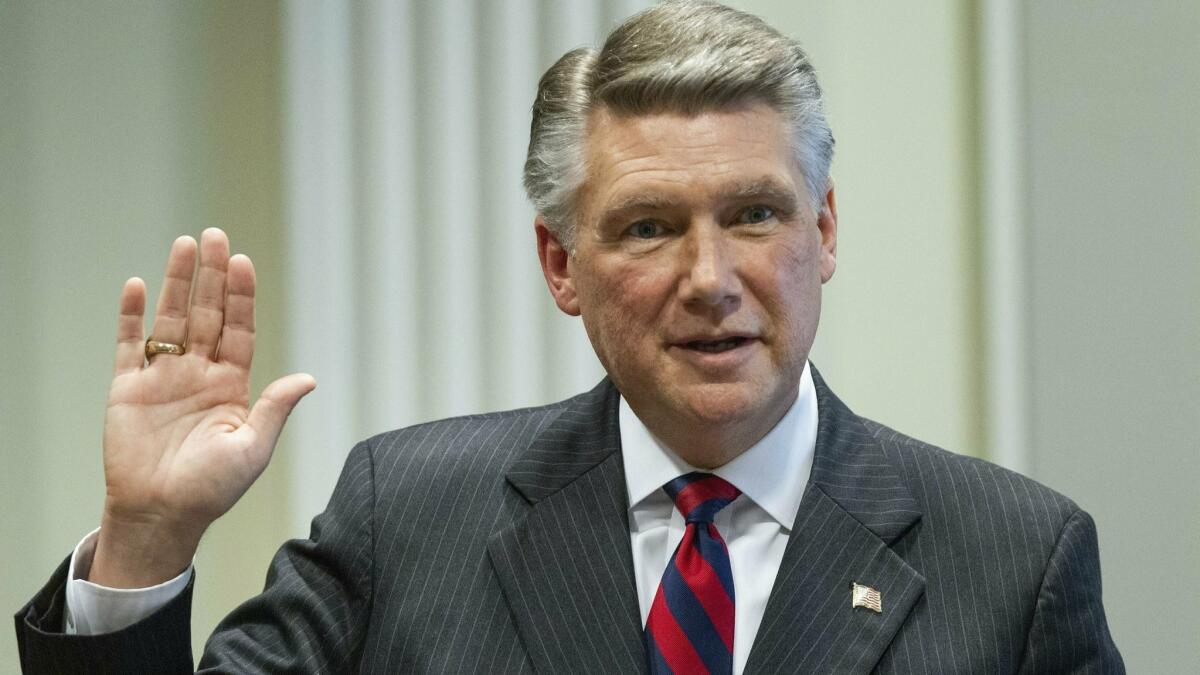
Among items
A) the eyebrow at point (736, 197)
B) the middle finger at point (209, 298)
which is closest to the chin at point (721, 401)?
the eyebrow at point (736, 197)

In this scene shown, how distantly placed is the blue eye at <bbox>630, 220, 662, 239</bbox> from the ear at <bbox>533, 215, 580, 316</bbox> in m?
0.17

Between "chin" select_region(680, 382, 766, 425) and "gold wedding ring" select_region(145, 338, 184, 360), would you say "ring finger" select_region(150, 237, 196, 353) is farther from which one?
"chin" select_region(680, 382, 766, 425)

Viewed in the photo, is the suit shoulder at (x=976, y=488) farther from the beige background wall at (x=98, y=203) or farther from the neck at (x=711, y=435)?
the beige background wall at (x=98, y=203)

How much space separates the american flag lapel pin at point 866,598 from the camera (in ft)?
5.66

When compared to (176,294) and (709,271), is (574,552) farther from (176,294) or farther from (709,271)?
(176,294)

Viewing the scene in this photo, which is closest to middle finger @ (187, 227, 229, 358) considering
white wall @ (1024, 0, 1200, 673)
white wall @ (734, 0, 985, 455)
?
white wall @ (734, 0, 985, 455)

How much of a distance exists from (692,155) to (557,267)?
1.01 feet

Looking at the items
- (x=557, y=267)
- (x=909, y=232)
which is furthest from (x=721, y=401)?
(x=909, y=232)

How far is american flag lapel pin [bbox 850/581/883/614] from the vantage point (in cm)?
173

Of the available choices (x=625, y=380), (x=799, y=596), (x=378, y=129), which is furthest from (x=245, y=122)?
(x=799, y=596)

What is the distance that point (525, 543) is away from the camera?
185 cm

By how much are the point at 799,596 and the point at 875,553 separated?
11cm

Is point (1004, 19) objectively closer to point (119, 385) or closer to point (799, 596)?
point (799, 596)

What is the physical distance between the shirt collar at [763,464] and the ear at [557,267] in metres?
0.19
